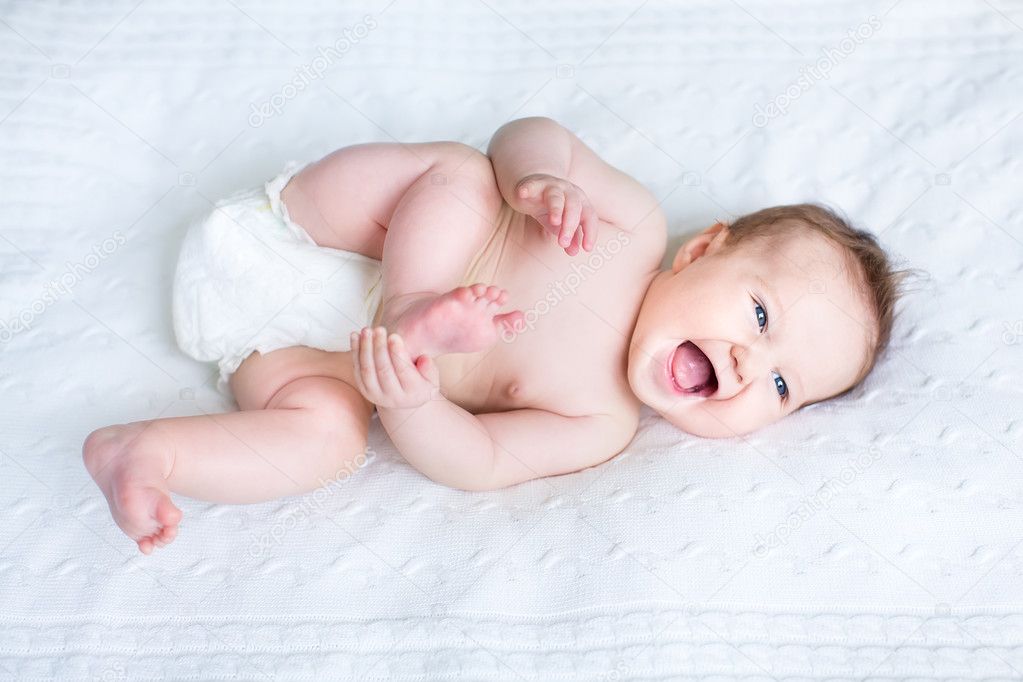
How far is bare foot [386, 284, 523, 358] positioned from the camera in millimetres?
942

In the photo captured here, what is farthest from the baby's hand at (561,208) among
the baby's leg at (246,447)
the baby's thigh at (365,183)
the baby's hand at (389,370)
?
the baby's leg at (246,447)

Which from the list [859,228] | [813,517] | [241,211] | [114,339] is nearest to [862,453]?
[813,517]

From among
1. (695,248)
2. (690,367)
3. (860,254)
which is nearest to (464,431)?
(690,367)

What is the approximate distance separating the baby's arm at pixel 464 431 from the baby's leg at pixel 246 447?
3.6 inches

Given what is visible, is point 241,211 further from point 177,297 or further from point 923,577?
point 923,577

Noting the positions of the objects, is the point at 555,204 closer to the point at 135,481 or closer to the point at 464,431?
the point at 464,431

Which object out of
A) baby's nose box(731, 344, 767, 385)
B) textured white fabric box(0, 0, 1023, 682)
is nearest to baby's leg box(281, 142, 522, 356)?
textured white fabric box(0, 0, 1023, 682)

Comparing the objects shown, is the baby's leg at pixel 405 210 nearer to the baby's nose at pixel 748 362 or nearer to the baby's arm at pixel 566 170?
the baby's arm at pixel 566 170

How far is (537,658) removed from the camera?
0.97 meters

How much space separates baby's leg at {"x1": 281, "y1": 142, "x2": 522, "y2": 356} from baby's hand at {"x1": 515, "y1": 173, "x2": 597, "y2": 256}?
0.27ft

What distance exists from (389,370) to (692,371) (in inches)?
17.5

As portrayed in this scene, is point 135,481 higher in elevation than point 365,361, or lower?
lower

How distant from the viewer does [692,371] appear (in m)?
1.22

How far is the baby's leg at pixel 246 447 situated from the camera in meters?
0.96
